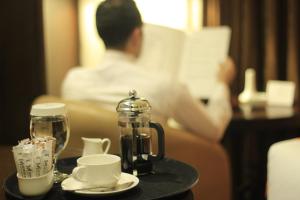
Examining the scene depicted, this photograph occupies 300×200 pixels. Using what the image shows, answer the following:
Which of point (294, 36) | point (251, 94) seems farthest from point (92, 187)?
point (294, 36)

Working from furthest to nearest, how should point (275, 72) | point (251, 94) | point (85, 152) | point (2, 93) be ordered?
point (2, 93)
point (275, 72)
point (251, 94)
point (85, 152)

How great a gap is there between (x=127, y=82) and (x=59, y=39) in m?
1.79

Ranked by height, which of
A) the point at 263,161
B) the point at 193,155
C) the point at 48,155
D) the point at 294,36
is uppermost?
the point at 294,36

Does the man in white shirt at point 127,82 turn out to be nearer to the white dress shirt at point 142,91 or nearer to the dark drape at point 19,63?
the white dress shirt at point 142,91

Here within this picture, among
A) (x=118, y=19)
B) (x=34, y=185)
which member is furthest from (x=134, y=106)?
(x=118, y=19)

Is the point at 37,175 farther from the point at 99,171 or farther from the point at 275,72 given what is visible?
the point at 275,72

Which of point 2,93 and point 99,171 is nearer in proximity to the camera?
point 99,171

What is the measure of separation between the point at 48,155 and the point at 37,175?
0.04 m

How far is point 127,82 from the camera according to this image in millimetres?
1711

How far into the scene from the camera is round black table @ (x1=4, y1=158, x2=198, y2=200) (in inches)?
34.8

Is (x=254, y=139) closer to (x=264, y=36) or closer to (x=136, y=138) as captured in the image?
(x=264, y=36)

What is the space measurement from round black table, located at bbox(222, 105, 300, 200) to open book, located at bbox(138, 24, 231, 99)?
24cm

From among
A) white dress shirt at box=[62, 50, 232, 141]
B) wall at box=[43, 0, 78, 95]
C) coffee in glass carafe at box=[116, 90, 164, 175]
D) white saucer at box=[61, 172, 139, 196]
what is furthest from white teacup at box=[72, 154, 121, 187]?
wall at box=[43, 0, 78, 95]

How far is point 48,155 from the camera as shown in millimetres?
878
